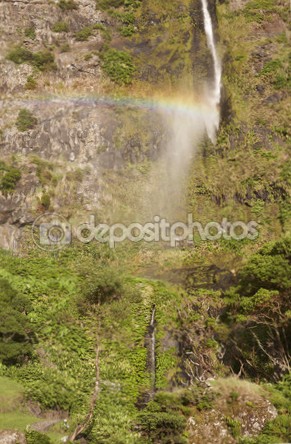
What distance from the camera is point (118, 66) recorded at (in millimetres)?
40281

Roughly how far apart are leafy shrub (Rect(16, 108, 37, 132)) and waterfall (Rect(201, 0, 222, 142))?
11.8 meters

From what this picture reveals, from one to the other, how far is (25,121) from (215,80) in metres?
14.3

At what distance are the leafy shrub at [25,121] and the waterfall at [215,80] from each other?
11837 millimetres

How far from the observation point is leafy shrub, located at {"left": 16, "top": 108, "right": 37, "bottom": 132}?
35.4 m

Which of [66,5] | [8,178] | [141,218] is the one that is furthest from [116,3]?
[141,218]

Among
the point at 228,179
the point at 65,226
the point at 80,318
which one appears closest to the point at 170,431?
the point at 80,318

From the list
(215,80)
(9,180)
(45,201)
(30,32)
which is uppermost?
(30,32)

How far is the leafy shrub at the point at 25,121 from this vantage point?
35406 millimetres

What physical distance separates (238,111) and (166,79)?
7.26 metres

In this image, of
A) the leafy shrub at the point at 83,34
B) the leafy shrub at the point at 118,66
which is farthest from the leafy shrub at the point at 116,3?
the leafy shrub at the point at 118,66

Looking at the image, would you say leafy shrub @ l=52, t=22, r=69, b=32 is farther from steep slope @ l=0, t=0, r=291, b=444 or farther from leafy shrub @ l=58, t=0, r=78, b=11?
leafy shrub @ l=58, t=0, r=78, b=11

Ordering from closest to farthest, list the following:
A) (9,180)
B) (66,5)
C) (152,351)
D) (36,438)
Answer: (36,438), (152,351), (9,180), (66,5)

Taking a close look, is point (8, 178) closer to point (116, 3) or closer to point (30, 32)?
point (30, 32)

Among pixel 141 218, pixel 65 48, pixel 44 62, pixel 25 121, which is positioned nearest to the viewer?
pixel 141 218
